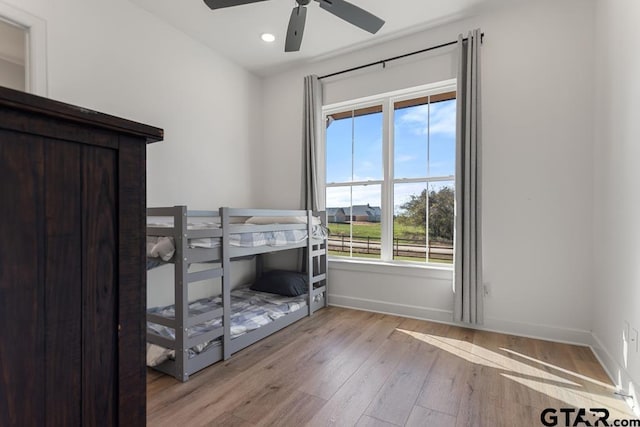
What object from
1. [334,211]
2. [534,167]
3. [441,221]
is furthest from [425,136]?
[334,211]

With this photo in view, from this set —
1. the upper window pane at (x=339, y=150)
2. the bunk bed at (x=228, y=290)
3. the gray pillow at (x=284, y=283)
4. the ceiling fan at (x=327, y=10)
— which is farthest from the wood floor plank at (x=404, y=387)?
the ceiling fan at (x=327, y=10)

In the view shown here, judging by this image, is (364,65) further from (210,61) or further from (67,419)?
(67,419)

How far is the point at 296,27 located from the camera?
2.14 m

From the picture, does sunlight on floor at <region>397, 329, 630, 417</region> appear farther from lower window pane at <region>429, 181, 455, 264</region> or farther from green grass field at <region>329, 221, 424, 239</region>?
green grass field at <region>329, 221, 424, 239</region>

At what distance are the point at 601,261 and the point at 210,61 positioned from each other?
376cm

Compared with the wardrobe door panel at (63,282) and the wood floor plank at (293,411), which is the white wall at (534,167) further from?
the wardrobe door panel at (63,282)

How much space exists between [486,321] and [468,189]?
44.6 inches

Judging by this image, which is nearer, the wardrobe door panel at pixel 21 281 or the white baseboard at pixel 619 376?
the wardrobe door panel at pixel 21 281

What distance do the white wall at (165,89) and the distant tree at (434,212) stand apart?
73.4 inches

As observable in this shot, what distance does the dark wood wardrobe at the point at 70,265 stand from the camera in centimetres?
45

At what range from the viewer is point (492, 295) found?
262 centimetres

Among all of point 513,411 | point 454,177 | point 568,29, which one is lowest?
point 513,411

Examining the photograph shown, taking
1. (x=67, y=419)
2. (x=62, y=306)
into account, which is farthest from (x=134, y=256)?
(x=67, y=419)

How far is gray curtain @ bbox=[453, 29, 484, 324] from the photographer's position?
2586 millimetres
